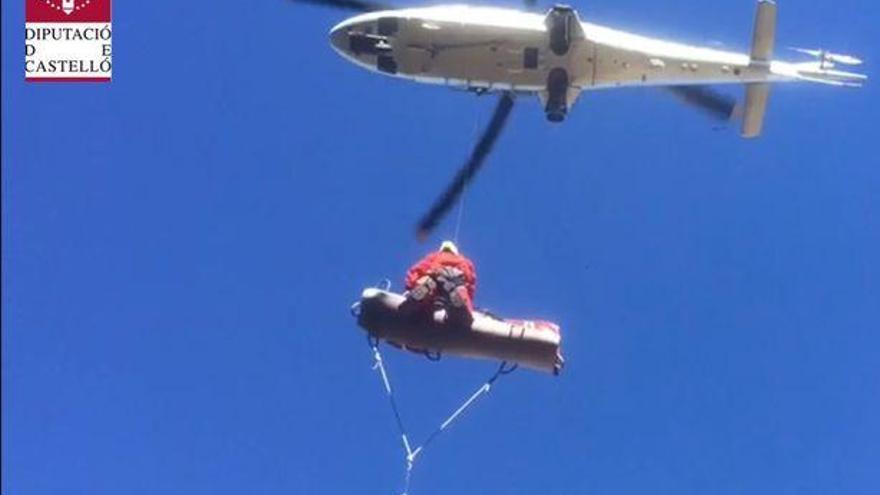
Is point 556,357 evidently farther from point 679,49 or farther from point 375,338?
point 679,49

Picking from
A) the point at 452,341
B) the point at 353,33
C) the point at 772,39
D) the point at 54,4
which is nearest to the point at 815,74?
the point at 772,39

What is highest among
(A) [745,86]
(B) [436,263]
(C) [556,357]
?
(A) [745,86]

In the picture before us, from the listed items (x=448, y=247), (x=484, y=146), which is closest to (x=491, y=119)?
(x=484, y=146)

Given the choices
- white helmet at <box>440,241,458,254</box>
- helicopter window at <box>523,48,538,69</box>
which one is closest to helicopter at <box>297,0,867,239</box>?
helicopter window at <box>523,48,538,69</box>

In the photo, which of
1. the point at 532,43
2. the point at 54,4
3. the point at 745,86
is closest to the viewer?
the point at 54,4

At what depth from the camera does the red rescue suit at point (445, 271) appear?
17.4 meters

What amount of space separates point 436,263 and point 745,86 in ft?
37.1

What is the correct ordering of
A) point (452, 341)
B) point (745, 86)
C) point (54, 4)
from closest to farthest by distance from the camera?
point (452, 341), point (54, 4), point (745, 86)

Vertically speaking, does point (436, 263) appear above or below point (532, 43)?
below

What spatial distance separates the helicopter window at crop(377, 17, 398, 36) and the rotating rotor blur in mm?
670

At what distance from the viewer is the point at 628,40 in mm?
24547

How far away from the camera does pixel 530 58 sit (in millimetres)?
23516

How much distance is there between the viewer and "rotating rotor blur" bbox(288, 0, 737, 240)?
2336cm
